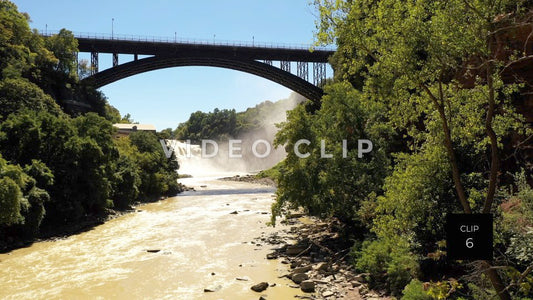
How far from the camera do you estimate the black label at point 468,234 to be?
15.1ft

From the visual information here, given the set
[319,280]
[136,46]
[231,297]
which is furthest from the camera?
[136,46]

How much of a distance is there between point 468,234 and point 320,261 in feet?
43.1

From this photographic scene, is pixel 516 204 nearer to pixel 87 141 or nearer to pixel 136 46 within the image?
pixel 87 141

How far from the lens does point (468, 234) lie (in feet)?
15.2

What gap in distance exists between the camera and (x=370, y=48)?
23.8ft

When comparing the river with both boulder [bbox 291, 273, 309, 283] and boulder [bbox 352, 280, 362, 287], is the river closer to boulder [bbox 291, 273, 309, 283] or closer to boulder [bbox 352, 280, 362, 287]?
boulder [bbox 291, 273, 309, 283]

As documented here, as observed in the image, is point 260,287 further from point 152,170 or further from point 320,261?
point 152,170

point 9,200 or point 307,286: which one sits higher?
point 9,200

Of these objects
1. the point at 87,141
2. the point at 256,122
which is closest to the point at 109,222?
the point at 87,141

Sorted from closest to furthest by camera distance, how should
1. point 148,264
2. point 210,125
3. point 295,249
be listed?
point 148,264, point 295,249, point 210,125

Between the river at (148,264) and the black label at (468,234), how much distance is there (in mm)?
9546

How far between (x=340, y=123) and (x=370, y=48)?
1261 cm

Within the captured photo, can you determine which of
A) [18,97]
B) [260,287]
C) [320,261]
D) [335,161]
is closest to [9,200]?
[260,287]

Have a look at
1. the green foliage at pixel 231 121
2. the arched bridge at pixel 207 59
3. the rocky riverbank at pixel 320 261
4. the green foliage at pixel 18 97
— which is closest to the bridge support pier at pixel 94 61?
the arched bridge at pixel 207 59
